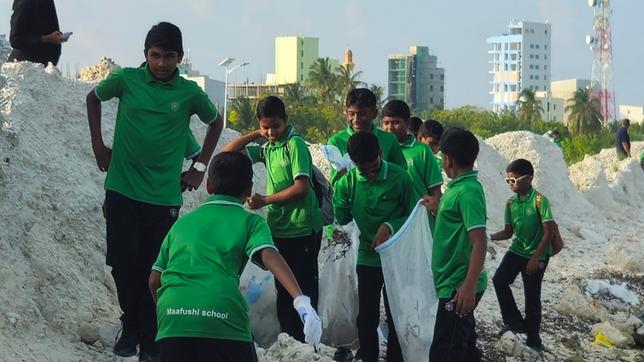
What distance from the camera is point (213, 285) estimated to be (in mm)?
4871

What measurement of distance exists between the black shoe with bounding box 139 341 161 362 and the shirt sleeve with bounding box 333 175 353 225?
1613 mm

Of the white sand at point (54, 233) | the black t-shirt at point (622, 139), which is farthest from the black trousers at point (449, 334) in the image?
the black t-shirt at point (622, 139)

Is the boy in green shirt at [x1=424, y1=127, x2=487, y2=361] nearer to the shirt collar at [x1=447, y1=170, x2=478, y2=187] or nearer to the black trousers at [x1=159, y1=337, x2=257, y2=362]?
the shirt collar at [x1=447, y1=170, x2=478, y2=187]

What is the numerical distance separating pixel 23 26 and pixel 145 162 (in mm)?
4206

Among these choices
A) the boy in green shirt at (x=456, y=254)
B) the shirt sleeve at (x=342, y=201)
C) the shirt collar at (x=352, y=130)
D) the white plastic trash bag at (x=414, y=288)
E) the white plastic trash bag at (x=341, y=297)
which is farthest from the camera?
the white plastic trash bag at (x=341, y=297)

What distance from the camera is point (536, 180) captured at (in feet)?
70.2

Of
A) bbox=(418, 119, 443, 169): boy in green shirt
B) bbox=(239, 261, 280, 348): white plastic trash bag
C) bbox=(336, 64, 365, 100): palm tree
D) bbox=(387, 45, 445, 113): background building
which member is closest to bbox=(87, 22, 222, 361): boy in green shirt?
bbox=(239, 261, 280, 348): white plastic trash bag

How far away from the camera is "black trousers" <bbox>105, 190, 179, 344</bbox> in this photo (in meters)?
6.54

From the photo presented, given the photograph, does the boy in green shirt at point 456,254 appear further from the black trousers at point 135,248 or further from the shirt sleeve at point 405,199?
the black trousers at point 135,248

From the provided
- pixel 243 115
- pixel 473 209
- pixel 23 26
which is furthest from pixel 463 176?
pixel 243 115

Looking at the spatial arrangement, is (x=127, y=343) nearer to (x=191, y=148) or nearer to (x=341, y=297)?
(x=191, y=148)

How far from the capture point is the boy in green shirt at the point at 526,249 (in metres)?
9.42

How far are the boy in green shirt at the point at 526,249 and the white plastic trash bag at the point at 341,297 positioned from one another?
1.66 m

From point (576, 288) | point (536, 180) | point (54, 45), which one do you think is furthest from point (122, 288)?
point (536, 180)
